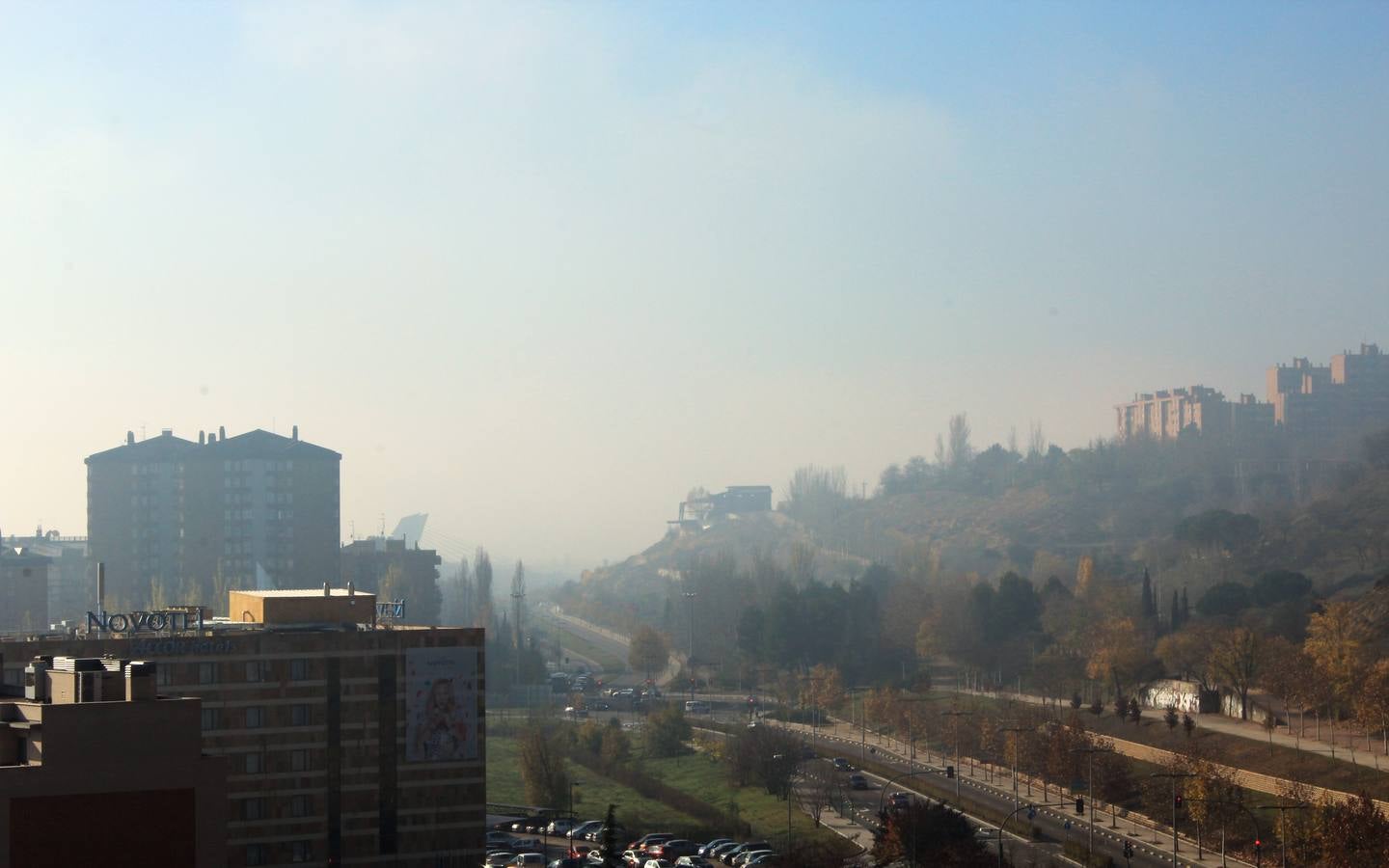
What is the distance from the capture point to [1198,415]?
176500 millimetres

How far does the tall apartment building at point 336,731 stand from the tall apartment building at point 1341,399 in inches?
5809

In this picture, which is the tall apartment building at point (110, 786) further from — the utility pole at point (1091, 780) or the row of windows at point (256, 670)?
the utility pole at point (1091, 780)

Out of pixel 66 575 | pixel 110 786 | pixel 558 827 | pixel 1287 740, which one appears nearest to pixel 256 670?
pixel 110 786

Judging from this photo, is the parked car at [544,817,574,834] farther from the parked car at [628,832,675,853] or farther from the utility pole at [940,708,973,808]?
the utility pole at [940,708,973,808]

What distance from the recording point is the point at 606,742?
6134cm

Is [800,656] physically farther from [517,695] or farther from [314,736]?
[314,736]

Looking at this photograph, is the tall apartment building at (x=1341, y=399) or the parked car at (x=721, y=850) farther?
the tall apartment building at (x=1341, y=399)

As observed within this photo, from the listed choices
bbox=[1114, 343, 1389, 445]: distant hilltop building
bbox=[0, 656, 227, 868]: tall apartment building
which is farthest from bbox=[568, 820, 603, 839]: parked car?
bbox=[1114, 343, 1389, 445]: distant hilltop building

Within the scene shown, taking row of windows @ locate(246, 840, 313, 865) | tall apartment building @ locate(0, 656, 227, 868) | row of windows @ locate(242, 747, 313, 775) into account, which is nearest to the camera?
tall apartment building @ locate(0, 656, 227, 868)

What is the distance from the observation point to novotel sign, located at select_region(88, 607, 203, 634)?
32719 millimetres

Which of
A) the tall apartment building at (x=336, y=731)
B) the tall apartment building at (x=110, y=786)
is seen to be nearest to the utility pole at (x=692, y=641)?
the tall apartment building at (x=336, y=731)

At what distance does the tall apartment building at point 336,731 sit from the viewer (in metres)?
31.6

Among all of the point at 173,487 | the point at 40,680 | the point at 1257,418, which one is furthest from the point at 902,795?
the point at 1257,418

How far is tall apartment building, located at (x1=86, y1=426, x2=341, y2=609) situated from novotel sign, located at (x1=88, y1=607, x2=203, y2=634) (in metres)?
68.1
